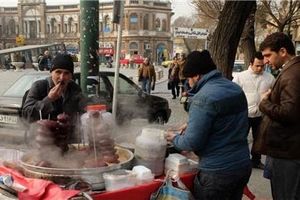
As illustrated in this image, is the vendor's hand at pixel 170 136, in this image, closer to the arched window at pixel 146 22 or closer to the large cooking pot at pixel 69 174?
the large cooking pot at pixel 69 174

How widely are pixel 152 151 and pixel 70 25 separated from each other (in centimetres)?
10106

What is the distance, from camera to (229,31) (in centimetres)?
841

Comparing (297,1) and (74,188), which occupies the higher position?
(297,1)

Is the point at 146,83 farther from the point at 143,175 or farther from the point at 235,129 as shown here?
the point at 143,175

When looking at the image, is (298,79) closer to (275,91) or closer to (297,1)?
(275,91)

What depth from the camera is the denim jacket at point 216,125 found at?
279cm

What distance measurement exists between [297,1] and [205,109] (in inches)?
918

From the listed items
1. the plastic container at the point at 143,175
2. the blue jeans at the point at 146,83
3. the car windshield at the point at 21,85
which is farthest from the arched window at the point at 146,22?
the plastic container at the point at 143,175

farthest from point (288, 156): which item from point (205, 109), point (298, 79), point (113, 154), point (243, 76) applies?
point (243, 76)

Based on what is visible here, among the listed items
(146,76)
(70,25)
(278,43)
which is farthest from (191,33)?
(70,25)

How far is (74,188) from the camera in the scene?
2500mm

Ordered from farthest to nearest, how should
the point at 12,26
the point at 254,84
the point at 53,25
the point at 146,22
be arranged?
1. the point at 12,26
2. the point at 53,25
3. the point at 146,22
4. the point at 254,84

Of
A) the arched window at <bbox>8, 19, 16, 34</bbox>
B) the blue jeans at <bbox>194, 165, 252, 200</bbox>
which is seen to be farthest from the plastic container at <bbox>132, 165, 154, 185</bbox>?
the arched window at <bbox>8, 19, 16, 34</bbox>

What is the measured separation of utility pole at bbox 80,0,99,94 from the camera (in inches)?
194
